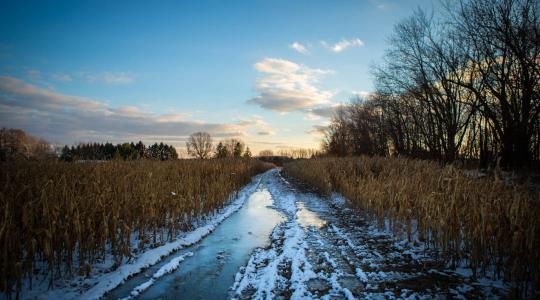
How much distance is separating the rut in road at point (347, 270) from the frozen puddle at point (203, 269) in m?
0.22

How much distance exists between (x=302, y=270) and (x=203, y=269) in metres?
1.40

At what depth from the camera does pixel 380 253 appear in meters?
4.50

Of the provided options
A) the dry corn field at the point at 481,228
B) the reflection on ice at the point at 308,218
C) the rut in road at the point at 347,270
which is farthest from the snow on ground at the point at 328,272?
the reflection on ice at the point at 308,218

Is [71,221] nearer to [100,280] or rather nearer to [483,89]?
[100,280]

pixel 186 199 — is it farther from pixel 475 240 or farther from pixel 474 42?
pixel 474 42

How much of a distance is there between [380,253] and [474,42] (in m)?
14.9

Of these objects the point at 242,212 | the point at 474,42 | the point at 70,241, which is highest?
the point at 474,42

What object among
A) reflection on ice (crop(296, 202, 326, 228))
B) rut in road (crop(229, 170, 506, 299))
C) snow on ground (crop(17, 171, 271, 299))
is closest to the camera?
snow on ground (crop(17, 171, 271, 299))

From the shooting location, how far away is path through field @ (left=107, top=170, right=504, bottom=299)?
3.13 metres

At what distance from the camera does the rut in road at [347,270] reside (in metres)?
3.12

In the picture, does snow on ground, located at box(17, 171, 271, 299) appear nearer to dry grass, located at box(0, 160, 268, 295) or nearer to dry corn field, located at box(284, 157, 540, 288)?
dry grass, located at box(0, 160, 268, 295)

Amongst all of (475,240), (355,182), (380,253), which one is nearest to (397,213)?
(380,253)

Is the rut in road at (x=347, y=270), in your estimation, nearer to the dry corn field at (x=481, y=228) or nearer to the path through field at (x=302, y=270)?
the path through field at (x=302, y=270)

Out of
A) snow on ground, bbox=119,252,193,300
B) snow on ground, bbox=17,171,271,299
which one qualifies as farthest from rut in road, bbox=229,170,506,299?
snow on ground, bbox=17,171,271,299
